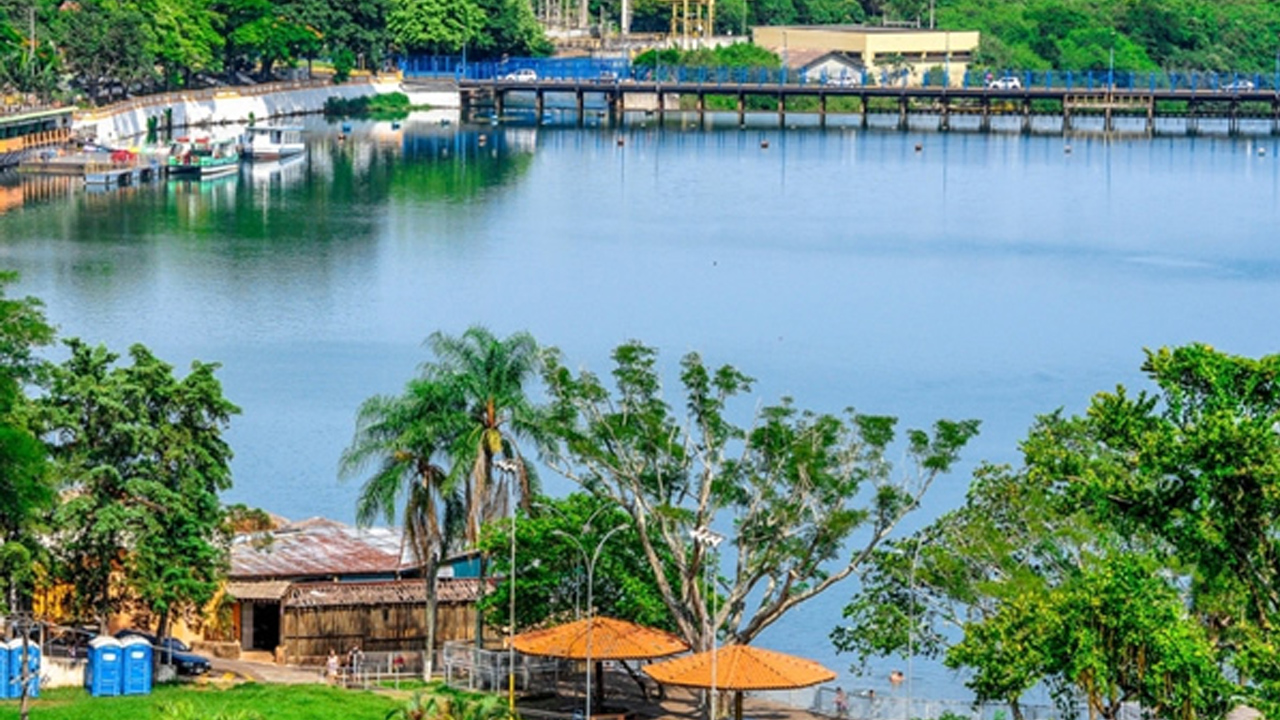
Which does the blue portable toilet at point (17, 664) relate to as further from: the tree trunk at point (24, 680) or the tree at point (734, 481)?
the tree at point (734, 481)

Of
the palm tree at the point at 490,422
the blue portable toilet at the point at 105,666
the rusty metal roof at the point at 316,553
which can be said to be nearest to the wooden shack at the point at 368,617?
the rusty metal roof at the point at 316,553

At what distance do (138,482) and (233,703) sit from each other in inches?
193

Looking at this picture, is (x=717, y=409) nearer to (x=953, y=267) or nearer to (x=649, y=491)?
(x=649, y=491)

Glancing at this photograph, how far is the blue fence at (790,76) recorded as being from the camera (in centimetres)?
16812

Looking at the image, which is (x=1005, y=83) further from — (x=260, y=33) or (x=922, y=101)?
(x=260, y=33)

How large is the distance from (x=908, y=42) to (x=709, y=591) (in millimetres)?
144447

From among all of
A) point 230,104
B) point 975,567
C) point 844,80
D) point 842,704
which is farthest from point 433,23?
point 975,567

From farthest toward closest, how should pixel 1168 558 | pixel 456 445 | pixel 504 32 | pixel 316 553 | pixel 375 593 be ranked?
pixel 504 32, pixel 316 553, pixel 375 593, pixel 456 445, pixel 1168 558

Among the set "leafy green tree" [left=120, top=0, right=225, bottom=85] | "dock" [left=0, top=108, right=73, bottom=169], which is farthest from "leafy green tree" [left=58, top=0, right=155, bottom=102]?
"dock" [left=0, top=108, right=73, bottom=169]

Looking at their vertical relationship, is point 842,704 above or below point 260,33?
below

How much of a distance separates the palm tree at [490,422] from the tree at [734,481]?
980 mm

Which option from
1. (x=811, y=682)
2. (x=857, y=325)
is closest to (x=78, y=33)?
(x=857, y=325)

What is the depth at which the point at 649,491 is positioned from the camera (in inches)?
1551

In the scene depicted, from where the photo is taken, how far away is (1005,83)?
16738cm
